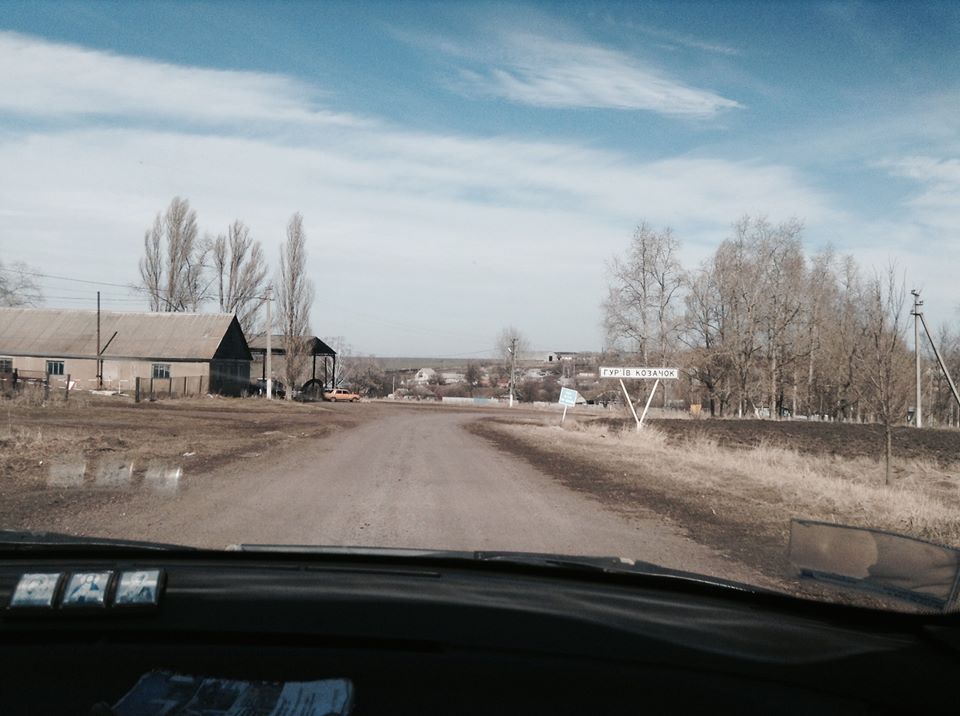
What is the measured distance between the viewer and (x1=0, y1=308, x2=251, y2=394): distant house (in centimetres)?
6028

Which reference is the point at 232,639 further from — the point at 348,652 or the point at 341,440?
the point at 341,440

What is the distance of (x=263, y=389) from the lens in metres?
68.7

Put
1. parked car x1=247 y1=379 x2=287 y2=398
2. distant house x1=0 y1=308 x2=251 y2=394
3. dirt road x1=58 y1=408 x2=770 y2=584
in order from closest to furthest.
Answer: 1. dirt road x1=58 y1=408 x2=770 y2=584
2. distant house x1=0 y1=308 x2=251 y2=394
3. parked car x1=247 y1=379 x2=287 y2=398

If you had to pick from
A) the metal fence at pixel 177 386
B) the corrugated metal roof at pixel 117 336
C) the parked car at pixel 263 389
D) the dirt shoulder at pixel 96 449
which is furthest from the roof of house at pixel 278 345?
the dirt shoulder at pixel 96 449

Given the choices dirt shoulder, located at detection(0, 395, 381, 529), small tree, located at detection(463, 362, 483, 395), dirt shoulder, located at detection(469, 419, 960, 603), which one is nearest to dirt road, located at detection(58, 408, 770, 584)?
dirt shoulder, located at detection(469, 419, 960, 603)

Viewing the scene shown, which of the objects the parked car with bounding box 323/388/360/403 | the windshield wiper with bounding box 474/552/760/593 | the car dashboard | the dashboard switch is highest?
the dashboard switch

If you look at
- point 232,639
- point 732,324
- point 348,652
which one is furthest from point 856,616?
point 732,324

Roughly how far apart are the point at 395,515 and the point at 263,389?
61.4m

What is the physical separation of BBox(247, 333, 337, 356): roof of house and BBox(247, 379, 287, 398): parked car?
3.01m

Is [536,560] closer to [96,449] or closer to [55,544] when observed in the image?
[55,544]

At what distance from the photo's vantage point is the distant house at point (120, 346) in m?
60.3

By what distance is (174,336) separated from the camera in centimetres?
6153

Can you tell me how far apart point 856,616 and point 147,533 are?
751 cm

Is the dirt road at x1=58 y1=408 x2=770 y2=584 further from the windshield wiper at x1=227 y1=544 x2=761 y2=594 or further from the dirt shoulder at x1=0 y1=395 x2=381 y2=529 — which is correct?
the windshield wiper at x1=227 y1=544 x2=761 y2=594
